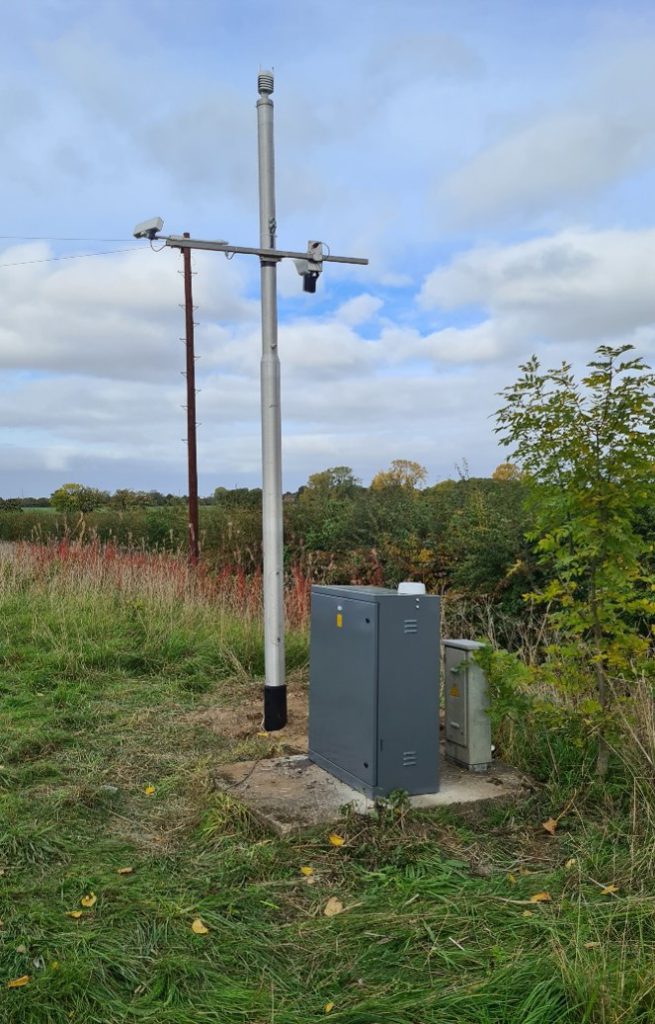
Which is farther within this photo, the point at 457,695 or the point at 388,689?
the point at 457,695

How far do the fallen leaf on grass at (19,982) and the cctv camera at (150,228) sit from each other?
4407 millimetres

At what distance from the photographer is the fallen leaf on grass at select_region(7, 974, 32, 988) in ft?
9.75

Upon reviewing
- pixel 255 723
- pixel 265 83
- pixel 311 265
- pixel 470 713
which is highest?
pixel 265 83

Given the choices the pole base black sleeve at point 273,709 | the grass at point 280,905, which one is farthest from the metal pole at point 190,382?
the grass at point 280,905

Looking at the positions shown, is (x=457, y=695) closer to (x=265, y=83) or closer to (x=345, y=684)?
(x=345, y=684)

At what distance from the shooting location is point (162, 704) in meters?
7.02

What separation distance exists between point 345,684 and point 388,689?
0.35 m

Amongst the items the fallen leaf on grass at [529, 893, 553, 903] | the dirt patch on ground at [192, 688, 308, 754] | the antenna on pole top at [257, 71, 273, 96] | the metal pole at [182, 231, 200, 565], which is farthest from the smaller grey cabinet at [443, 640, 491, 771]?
the metal pole at [182, 231, 200, 565]

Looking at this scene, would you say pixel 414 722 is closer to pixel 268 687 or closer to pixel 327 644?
pixel 327 644

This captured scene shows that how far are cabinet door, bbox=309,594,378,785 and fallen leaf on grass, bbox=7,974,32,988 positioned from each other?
6.31ft

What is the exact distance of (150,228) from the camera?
5.75 meters

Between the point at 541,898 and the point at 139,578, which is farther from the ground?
the point at 139,578

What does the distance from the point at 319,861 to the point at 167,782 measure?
61.8 inches

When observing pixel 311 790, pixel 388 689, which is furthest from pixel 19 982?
pixel 388 689
